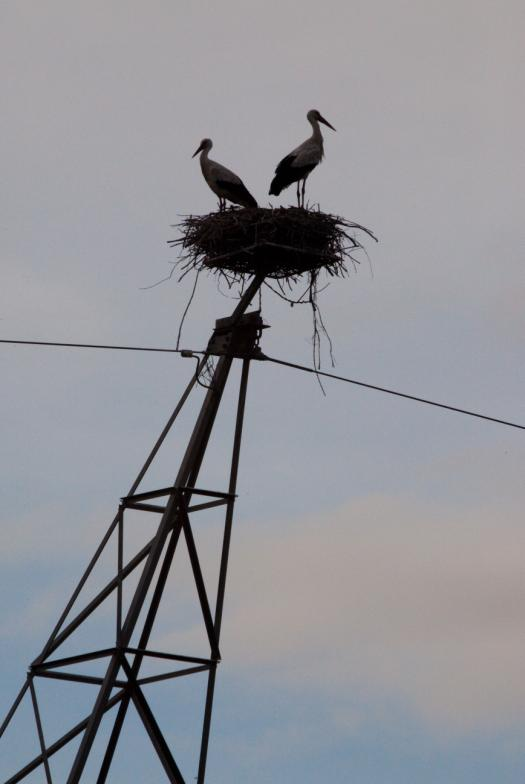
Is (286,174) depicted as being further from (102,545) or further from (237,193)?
(102,545)

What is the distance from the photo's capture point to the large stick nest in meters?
14.3

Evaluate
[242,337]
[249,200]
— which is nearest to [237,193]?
[249,200]

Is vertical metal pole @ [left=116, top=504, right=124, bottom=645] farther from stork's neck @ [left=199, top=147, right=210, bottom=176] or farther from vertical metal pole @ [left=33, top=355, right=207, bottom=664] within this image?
stork's neck @ [left=199, top=147, right=210, bottom=176]

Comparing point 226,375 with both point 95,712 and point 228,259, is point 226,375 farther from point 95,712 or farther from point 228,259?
point 95,712

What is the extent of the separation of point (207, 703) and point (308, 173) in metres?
6.12

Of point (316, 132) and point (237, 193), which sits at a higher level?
point (316, 132)

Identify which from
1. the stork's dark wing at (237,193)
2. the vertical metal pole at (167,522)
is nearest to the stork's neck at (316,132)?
the stork's dark wing at (237,193)

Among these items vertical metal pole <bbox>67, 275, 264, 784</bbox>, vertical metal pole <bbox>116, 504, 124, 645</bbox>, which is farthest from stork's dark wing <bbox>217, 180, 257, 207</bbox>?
vertical metal pole <bbox>116, 504, 124, 645</bbox>

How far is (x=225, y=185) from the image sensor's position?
16781 mm

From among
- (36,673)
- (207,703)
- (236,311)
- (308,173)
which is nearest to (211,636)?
(207,703)

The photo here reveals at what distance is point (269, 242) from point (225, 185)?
2.84 meters

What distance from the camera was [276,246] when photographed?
46.2 feet

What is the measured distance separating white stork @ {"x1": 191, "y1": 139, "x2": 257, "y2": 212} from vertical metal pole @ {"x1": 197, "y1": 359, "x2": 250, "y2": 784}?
8.88ft

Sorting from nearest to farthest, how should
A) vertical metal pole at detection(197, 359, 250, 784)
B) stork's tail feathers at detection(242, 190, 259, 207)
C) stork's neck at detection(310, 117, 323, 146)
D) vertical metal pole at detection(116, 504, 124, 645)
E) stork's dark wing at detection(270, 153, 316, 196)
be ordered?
1. vertical metal pole at detection(116, 504, 124, 645)
2. vertical metal pole at detection(197, 359, 250, 784)
3. stork's tail feathers at detection(242, 190, 259, 207)
4. stork's dark wing at detection(270, 153, 316, 196)
5. stork's neck at detection(310, 117, 323, 146)
